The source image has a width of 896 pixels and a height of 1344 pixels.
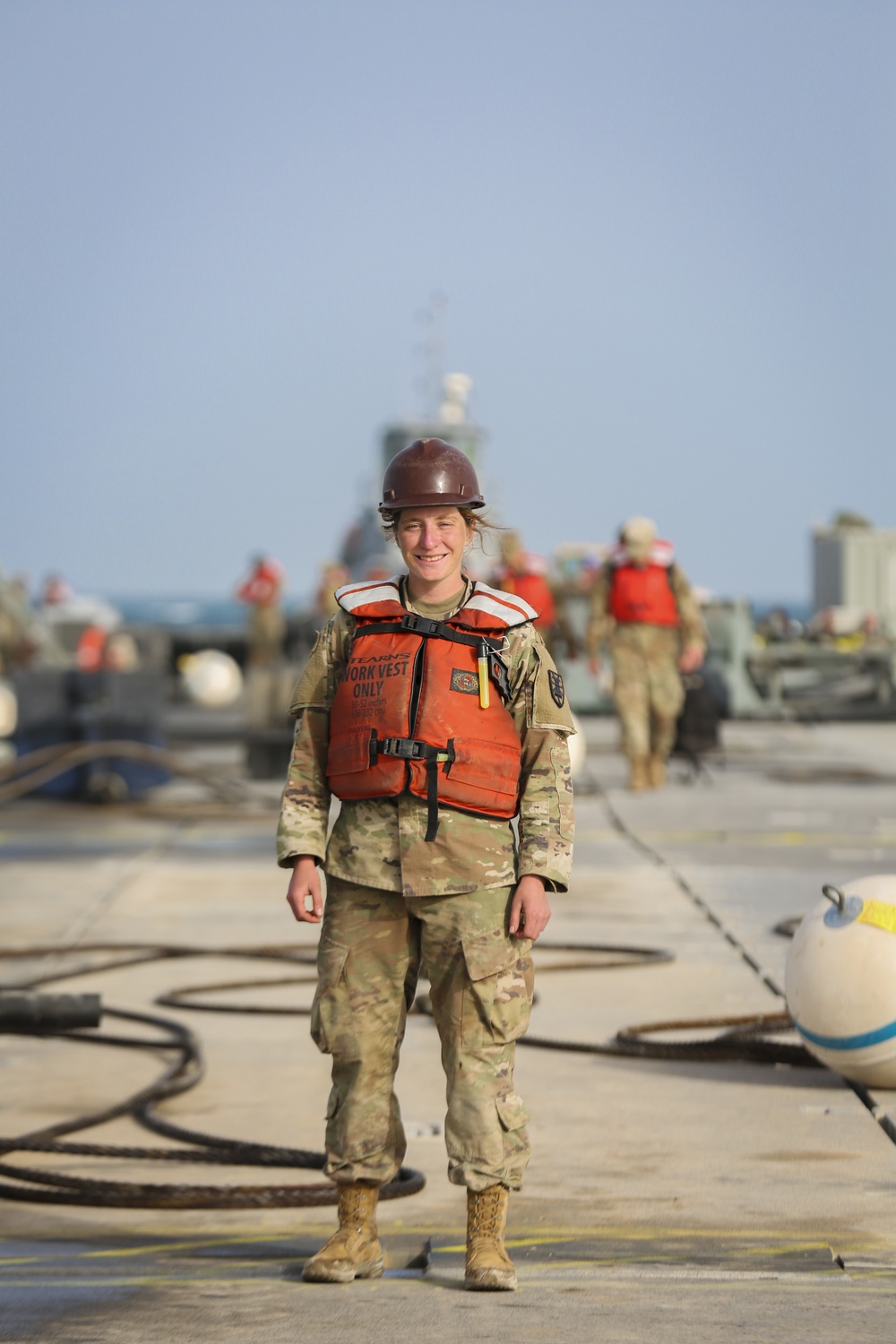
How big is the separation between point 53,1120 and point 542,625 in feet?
42.8

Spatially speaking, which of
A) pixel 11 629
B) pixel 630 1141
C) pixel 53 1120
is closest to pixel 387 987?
pixel 630 1141

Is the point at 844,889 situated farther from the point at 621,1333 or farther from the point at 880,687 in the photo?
the point at 880,687

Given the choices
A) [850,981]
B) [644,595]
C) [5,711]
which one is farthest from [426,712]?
[5,711]

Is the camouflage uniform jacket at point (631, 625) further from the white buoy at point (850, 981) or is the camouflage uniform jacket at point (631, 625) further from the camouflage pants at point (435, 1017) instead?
the camouflage pants at point (435, 1017)

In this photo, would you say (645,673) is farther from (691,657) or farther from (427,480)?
(427,480)

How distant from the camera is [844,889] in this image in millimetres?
5645

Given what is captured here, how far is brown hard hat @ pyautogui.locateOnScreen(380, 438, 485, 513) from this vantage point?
4.09 meters

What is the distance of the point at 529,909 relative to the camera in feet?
13.1

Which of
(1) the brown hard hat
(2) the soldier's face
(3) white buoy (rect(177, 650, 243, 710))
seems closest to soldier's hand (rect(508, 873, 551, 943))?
(2) the soldier's face

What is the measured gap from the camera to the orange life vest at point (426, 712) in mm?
4004

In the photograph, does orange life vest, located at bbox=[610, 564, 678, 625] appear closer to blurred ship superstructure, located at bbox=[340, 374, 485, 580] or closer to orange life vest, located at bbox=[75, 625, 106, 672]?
orange life vest, located at bbox=[75, 625, 106, 672]

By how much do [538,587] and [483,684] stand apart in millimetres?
13252

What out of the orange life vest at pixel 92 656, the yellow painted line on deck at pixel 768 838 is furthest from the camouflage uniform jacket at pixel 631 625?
the orange life vest at pixel 92 656

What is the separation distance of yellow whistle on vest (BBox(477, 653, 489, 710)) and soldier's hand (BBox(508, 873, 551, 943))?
38cm
